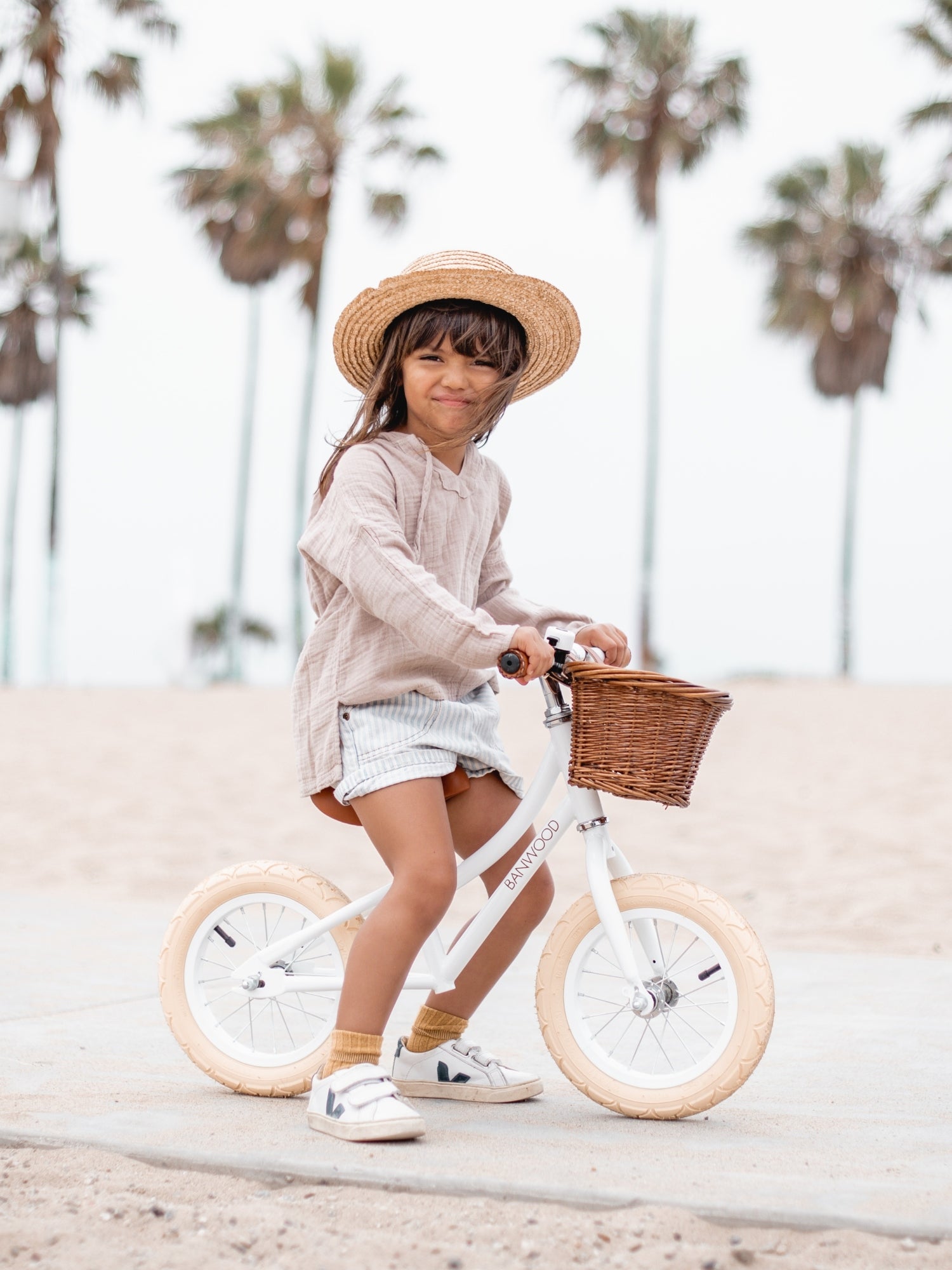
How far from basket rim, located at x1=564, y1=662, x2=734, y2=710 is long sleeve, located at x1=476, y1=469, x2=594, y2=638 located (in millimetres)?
410

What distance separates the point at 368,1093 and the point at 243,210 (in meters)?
25.7

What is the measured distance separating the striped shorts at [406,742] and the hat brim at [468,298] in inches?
30.6

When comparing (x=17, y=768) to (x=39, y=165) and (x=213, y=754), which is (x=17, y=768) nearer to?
(x=213, y=754)

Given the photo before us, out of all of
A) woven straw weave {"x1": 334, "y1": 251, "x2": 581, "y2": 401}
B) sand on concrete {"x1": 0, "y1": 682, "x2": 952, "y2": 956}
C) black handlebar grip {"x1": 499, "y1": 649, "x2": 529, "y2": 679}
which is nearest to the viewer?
black handlebar grip {"x1": 499, "y1": 649, "x2": 529, "y2": 679}

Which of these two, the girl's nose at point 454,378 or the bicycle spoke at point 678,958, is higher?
the girl's nose at point 454,378

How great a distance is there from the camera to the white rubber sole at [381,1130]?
2.80m

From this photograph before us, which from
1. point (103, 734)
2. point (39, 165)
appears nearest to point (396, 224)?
point (39, 165)

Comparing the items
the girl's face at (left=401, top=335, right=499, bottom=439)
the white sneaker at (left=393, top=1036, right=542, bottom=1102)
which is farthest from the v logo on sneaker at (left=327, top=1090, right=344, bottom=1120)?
the girl's face at (left=401, top=335, right=499, bottom=439)

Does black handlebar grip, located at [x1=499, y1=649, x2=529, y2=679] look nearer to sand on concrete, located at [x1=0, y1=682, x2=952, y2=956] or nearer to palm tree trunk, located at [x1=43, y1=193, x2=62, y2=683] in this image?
sand on concrete, located at [x1=0, y1=682, x2=952, y2=956]

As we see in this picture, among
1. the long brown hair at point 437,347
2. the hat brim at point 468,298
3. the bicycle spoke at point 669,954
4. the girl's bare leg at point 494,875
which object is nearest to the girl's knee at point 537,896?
the girl's bare leg at point 494,875

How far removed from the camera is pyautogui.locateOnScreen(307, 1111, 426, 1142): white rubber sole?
2.80 metres

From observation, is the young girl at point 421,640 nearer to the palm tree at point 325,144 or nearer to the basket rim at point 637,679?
the basket rim at point 637,679

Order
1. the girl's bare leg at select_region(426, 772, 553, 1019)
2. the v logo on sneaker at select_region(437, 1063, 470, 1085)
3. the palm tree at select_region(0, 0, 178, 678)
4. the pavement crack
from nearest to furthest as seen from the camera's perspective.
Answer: the girl's bare leg at select_region(426, 772, 553, 1019) → the v logo on sneaker at select_region(437, 1063, 470, 1085) → the pavement crack → the palm tree at select_region(0, 0, 178, 678)

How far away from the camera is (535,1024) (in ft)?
14.3
